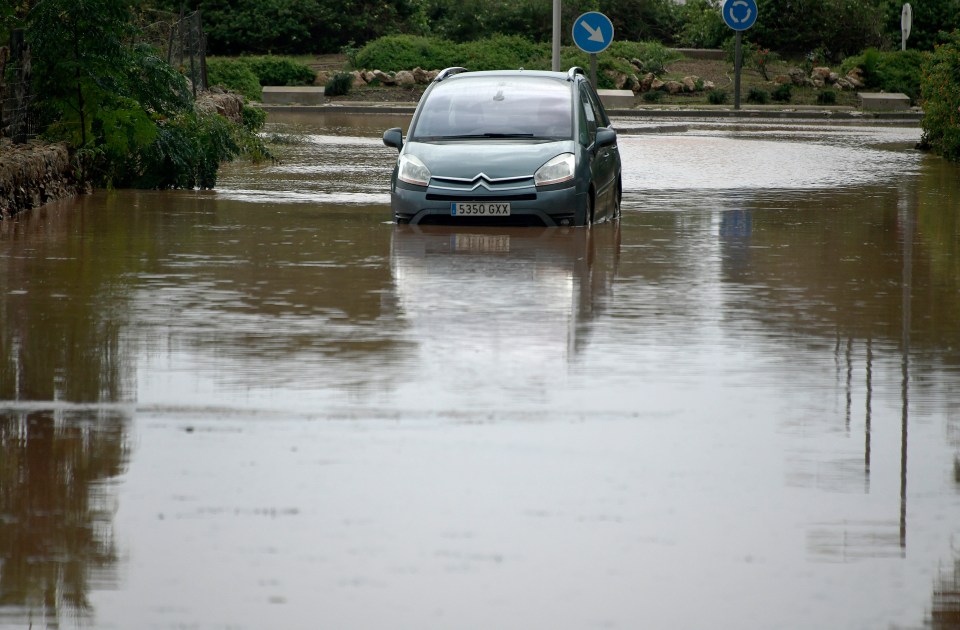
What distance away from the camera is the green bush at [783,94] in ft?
141

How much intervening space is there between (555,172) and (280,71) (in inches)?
1245

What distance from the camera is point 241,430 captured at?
7156 millimetres

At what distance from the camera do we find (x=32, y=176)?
1670 centimetres

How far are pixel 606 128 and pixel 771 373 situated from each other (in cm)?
849

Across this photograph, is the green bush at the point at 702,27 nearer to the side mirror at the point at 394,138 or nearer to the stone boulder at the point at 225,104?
the stone boulder at the point at 225,104

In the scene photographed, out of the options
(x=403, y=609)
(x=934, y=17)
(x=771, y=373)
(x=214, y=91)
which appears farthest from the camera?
(x=934, y=17)

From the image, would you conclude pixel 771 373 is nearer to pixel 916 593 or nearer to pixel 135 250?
pixel 916 593

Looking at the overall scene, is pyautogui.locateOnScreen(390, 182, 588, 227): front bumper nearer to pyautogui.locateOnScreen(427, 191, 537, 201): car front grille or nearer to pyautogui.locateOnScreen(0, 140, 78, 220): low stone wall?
pyautogui.locateOnScreen(427, 191, 537, 201): car front grille

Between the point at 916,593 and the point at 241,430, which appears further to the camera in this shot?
the point at 241,430

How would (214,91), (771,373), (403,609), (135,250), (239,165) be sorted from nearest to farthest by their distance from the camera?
(403,609) → (771,373) → (135,250) → (239,165) → (214,91)

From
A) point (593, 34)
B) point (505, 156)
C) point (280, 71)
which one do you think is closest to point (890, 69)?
point (593, 34)

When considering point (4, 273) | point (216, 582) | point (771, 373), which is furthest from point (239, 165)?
point (216, 582)

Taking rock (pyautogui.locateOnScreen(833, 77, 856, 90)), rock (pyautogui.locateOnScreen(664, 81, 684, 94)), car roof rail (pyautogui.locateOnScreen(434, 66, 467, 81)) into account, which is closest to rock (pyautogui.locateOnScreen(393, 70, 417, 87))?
rock (pyautogui.locateOnScreen(664, 81, 684, 94))

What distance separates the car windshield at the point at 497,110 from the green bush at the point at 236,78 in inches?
952
